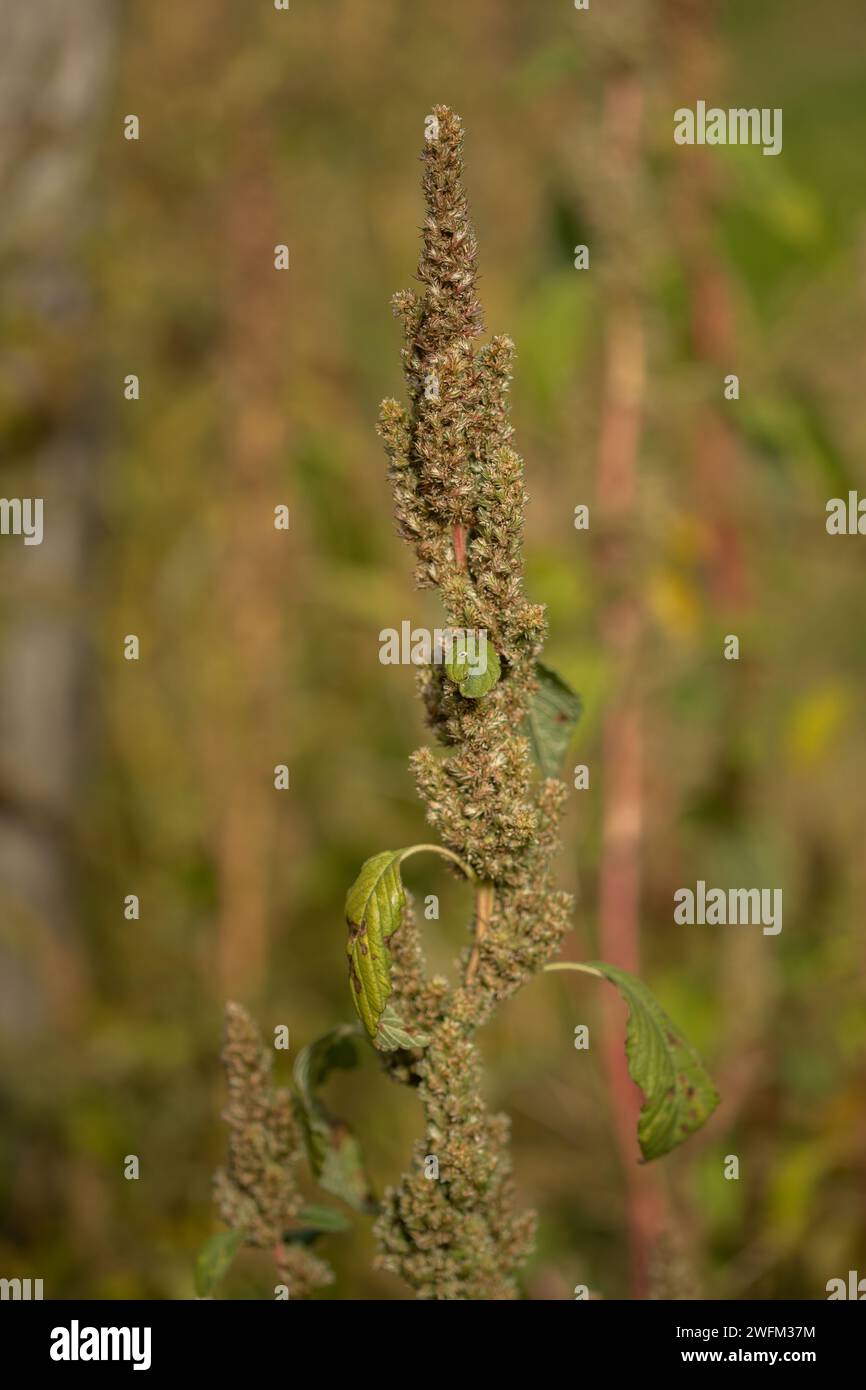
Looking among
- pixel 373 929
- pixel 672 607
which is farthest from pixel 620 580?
pixel 373 929

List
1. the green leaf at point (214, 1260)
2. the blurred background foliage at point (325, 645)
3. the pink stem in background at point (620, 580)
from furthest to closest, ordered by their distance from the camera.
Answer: the blurred background foliage at point (325, 645), the pink stem in background at point (620, 580), the green leaf at point (214, 1260)

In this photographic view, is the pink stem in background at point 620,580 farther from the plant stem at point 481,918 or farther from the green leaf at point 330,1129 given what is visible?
the plant stem at point 481,918

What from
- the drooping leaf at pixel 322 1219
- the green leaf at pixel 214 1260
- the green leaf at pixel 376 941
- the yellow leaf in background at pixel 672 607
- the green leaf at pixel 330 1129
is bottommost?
the green leaf at pixel 214 1260

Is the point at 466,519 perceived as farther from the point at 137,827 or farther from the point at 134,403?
the point at 134,403

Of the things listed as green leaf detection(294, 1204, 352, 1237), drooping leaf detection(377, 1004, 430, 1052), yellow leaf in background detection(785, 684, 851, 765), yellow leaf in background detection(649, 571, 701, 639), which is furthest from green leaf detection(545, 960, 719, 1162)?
yellow leaf in background detection(785, 684, 851, 765)

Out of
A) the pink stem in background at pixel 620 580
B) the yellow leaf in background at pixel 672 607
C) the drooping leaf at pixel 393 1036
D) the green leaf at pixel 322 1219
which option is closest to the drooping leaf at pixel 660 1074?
the drooping leaf at pixel 393 1036

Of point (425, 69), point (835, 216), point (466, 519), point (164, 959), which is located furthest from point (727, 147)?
point (425, 69)

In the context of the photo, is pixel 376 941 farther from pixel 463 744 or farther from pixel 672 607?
pixel 672 607

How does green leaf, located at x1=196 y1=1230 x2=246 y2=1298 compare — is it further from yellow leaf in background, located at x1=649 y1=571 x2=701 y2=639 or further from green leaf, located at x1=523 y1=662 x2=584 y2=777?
yellow leaf in background, located at x1=649 y1=571 x2=701 y2=639
